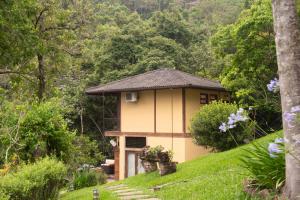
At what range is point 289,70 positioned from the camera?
4.57m

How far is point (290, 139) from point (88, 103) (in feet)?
82.2

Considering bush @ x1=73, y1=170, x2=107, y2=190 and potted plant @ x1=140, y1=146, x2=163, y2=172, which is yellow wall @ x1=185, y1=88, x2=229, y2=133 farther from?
potted plant @ x1=140, y1=146, x2=163, y2=172

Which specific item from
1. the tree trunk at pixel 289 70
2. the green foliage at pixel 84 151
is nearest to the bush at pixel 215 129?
the green foliage at pixel 84 151

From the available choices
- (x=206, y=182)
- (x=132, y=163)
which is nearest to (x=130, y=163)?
(x=132, y=163)

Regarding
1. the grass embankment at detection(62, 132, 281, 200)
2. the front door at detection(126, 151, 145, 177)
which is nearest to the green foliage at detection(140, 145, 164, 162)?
the grass embankment at detection(62, 132, 281, 200)

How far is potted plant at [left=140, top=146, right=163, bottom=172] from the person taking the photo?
12.7m

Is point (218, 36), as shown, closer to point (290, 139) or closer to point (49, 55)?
point (49, 55)

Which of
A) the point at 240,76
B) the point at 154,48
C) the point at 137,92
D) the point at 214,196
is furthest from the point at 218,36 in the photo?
the point at 214,196

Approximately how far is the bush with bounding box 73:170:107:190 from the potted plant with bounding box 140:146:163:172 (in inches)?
143

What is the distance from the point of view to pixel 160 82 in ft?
69.9

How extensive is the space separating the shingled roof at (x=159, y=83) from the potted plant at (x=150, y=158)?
703 cm

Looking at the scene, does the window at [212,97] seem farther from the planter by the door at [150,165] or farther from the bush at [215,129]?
the planter by the door at [150,165]

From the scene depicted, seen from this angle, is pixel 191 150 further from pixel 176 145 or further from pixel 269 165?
pixel 269 165

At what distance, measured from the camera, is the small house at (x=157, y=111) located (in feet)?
68.4
